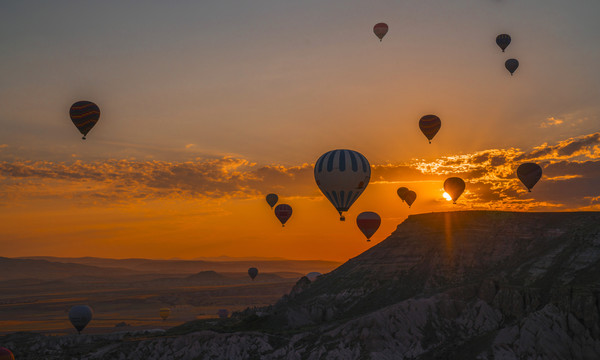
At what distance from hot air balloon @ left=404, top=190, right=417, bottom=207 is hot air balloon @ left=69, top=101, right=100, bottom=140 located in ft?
193

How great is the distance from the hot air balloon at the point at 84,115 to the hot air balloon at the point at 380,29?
4385 cm

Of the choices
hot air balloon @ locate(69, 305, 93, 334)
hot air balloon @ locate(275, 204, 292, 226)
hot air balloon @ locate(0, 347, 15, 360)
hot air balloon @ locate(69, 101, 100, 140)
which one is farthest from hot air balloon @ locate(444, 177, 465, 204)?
hot air balloon @ locate(69, 305, 93, 334)

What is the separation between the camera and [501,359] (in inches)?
2366

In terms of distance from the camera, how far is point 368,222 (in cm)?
9381

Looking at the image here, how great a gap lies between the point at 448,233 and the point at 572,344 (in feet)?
113

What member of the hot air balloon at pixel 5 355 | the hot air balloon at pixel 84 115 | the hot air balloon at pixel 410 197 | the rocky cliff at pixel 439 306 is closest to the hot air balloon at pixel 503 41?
the rocky cliff at pixel 439 306

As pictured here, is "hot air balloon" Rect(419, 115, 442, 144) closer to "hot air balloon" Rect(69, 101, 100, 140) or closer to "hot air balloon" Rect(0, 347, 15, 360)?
"hot air balloon" Rect(69, 101, 100, 140)

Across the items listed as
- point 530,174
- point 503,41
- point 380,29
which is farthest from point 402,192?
point 380,29

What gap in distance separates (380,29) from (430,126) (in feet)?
57.7

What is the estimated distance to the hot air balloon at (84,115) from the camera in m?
84.0

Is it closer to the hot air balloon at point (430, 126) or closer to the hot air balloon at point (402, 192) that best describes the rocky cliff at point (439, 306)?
the hot air balloon at point (430, 126)

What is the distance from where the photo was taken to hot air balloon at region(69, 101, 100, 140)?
84.0m

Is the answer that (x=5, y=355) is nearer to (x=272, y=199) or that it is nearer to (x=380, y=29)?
(x=272, y=199)

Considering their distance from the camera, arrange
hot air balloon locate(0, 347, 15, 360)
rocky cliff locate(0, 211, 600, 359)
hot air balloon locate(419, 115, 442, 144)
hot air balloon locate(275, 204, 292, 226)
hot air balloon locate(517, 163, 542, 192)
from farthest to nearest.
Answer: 1. hot air balloon locate(275, 204, 292, 226)
2. hot air balloon locate(419, 115, 442, 144)
3. hot air balloon locate(517, 163, 542, 192)
4. hot air balloon locate(0, 347, 15, 360)
5. rocky cliff locate(0, 211, 600, 359)
